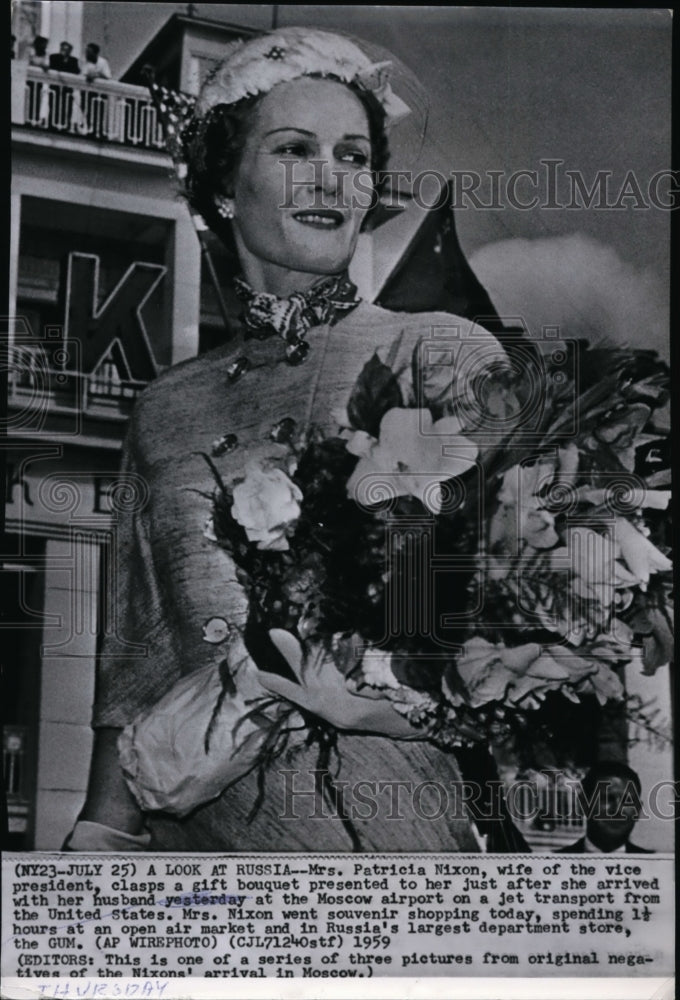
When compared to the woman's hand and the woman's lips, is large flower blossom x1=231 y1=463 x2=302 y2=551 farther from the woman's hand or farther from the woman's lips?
the woman's lips

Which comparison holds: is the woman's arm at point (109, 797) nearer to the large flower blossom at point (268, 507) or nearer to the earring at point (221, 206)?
the large flower blossom at point (268, 507)

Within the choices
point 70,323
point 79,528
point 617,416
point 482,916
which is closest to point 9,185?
point 70,323

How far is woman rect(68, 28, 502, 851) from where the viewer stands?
4953mm

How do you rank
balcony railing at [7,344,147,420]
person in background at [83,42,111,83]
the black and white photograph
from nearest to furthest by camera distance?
the black and white photograph, balcony railing at [7,344,147,420], person in background at [83,42,111,83]

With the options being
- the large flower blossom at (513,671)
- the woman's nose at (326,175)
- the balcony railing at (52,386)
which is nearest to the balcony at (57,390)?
the balcony railing at (52,386)

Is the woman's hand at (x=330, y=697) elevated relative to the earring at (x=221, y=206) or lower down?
lower down

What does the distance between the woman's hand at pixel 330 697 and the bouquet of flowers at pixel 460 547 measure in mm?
18

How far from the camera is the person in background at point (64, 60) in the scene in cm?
515

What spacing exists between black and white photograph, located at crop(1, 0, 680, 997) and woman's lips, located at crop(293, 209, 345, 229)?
0.01m

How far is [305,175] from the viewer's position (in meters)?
5.11

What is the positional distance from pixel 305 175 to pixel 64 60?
3.22 feet

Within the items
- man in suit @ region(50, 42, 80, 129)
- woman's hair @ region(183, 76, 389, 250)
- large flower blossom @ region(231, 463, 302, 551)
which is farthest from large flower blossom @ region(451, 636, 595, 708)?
man in suit @ region(50, 42, 80, 129)

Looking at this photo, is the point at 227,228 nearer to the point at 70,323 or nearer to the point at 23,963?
the point at 70,323

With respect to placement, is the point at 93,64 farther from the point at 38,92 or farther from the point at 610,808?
the point at 610,808
